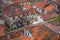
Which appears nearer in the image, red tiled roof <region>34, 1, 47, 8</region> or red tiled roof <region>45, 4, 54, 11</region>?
red tiled roof <region>45, 4, 54, 11</region>

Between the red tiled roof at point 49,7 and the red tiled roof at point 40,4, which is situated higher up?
the red tiled roof at point 40,4

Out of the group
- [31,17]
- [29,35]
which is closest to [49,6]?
[31,17]

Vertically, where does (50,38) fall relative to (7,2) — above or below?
below

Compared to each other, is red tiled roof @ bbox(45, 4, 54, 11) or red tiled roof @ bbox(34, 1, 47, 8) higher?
red tiled roof @ bbox(34, 1, 47, 8)

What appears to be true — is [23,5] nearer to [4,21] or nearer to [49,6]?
[49,6]

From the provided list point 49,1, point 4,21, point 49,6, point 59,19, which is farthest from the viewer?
point 49,1

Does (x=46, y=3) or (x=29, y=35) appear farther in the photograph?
(x=46, y=3)

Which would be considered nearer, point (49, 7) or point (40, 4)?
point (49, 7)

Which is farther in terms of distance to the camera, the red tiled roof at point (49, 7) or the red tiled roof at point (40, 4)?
the red tiled roof at point (40, 4)

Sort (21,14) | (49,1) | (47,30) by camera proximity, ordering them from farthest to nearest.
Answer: (49,1) < (21,14) < (47,30)

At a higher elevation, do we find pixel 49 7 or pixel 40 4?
pixel 40 4
